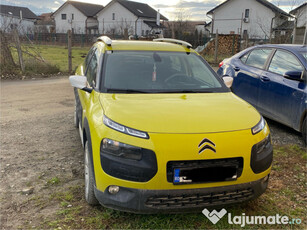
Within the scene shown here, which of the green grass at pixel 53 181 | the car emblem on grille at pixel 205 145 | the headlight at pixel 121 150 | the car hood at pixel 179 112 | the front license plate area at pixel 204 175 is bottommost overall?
the green grass at pixel 53 181

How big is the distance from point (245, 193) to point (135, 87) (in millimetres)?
1675

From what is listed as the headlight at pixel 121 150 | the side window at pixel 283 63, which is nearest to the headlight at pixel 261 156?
the headlight at pixel 121 150

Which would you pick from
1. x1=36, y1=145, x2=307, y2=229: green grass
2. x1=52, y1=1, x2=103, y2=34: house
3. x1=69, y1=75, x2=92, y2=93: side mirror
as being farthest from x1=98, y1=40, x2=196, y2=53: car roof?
x1=52, y1=1, x2=103, y2=34: house

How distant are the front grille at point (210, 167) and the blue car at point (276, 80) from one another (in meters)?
2.80

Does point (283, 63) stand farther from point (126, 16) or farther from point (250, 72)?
point (126, 16)

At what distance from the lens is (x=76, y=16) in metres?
57.3

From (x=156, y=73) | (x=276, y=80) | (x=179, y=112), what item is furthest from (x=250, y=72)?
(x=179, y=112)

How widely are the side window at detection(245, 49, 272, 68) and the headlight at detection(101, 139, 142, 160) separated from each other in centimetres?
424

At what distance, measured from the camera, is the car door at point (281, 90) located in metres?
4.95

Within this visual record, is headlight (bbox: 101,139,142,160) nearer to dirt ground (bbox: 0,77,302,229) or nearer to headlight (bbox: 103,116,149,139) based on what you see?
headlight (bbox: 103,116,149,139)

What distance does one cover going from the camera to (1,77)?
11.1 m

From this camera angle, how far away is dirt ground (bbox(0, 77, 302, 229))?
3100mm
